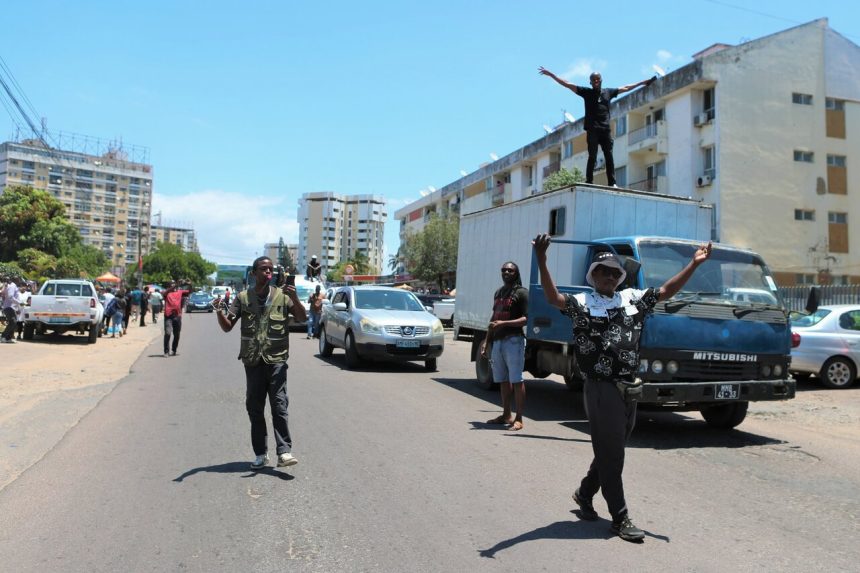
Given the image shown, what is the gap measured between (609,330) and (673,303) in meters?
3.30

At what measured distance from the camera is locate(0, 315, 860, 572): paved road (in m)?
4.05

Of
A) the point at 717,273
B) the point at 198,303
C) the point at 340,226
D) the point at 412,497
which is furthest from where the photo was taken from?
the point at 340,226

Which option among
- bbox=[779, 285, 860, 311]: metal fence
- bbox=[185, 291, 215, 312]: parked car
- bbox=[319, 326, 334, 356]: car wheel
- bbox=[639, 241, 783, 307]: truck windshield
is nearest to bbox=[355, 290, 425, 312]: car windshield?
bbox=[319, 326, 334, 356]: car wheel

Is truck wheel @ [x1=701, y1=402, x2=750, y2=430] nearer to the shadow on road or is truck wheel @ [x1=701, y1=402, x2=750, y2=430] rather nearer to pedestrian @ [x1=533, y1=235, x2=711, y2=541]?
pedestrian @ [x1=533, y1=235, x2=711, y2=541]

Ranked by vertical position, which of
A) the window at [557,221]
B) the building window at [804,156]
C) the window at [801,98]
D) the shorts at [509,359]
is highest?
the window at [801,98]

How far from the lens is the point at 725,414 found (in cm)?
849

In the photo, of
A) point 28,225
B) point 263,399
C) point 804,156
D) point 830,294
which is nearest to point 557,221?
point 263,399

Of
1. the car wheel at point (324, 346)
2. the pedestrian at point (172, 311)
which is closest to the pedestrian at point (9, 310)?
the pedestrian at point (172, 311)

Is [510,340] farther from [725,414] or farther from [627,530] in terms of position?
[627,530]

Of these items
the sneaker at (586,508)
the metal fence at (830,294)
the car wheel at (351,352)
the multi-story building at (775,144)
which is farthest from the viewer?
the multi-story building at (775,144)

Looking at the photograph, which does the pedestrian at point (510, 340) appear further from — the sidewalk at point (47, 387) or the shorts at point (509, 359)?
the sidewalk at point (47, 387)

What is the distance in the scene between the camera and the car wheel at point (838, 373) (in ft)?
40.5

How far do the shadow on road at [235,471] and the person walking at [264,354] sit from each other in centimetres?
6

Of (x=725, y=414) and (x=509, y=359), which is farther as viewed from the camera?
(x=725, y=414)
